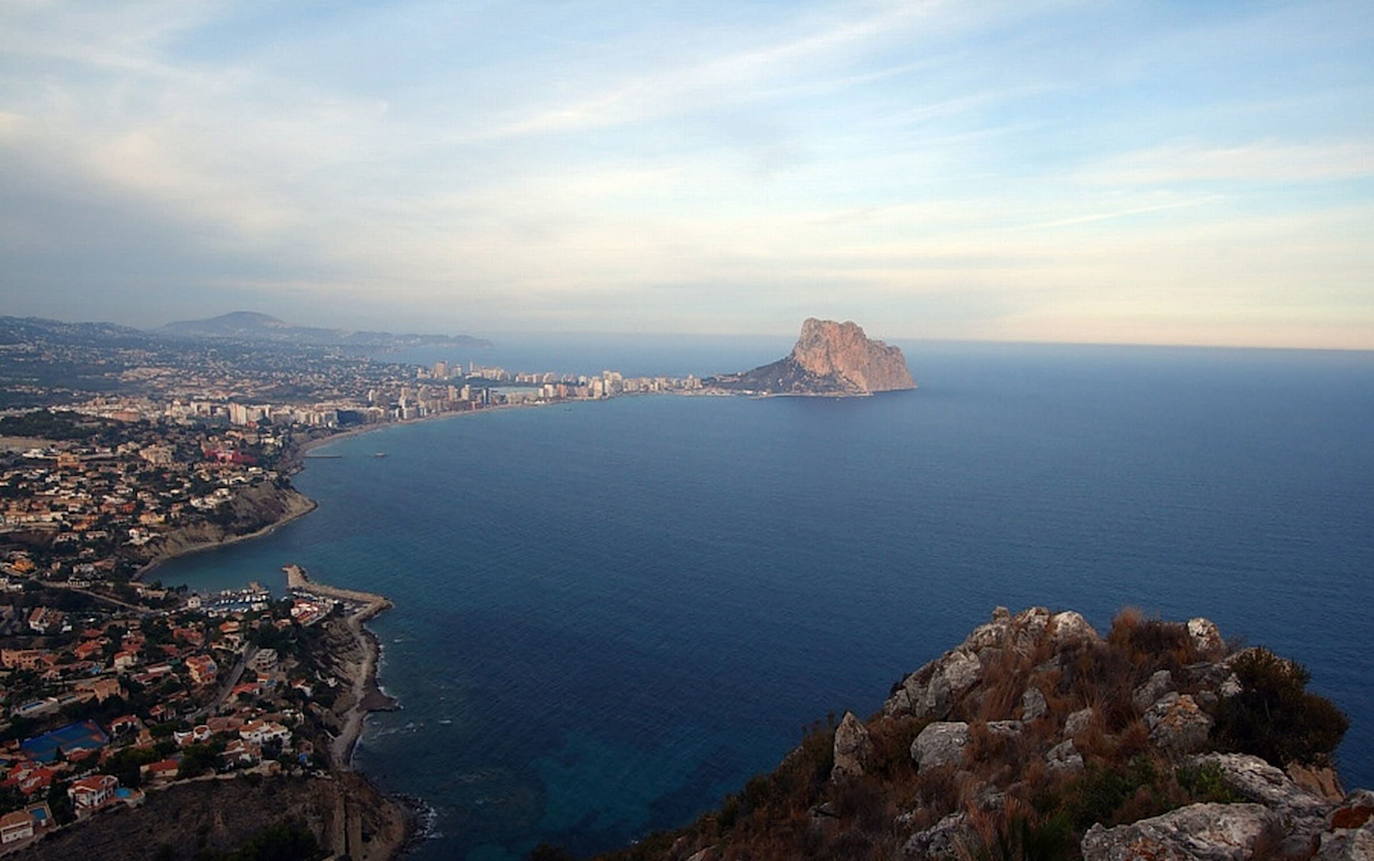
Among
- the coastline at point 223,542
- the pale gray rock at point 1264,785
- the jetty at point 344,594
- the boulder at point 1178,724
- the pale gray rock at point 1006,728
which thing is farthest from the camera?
the coastline at point 223,542

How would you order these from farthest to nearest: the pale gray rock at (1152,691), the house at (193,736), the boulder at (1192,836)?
the house at (193,736), the pale gray rock at (1152,691), the boulder at (1192,836)

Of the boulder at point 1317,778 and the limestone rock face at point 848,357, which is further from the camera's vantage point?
the limestone rock face at point 848,357

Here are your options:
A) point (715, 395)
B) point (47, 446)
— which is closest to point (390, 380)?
point (715, 395)

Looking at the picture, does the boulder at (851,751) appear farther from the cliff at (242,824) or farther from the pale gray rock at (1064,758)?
the cliff at (242,824)

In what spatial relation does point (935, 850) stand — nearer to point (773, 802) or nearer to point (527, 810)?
point (773, 802)

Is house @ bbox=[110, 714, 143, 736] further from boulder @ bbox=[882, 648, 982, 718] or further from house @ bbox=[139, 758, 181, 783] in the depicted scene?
boulder @ bbox=[882, 648, 982, 718]

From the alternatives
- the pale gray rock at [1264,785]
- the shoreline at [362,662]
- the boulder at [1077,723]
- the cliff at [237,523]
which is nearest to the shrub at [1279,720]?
the pale gray rock at [1264,785]

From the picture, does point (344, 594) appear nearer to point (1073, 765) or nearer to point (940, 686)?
point (940, 686)

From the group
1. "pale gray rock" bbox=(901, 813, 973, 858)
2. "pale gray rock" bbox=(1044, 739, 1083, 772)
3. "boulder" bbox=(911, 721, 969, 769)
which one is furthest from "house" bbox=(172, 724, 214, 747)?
"pale gray rock" bbox=(1044, 739, 1083, 772)
